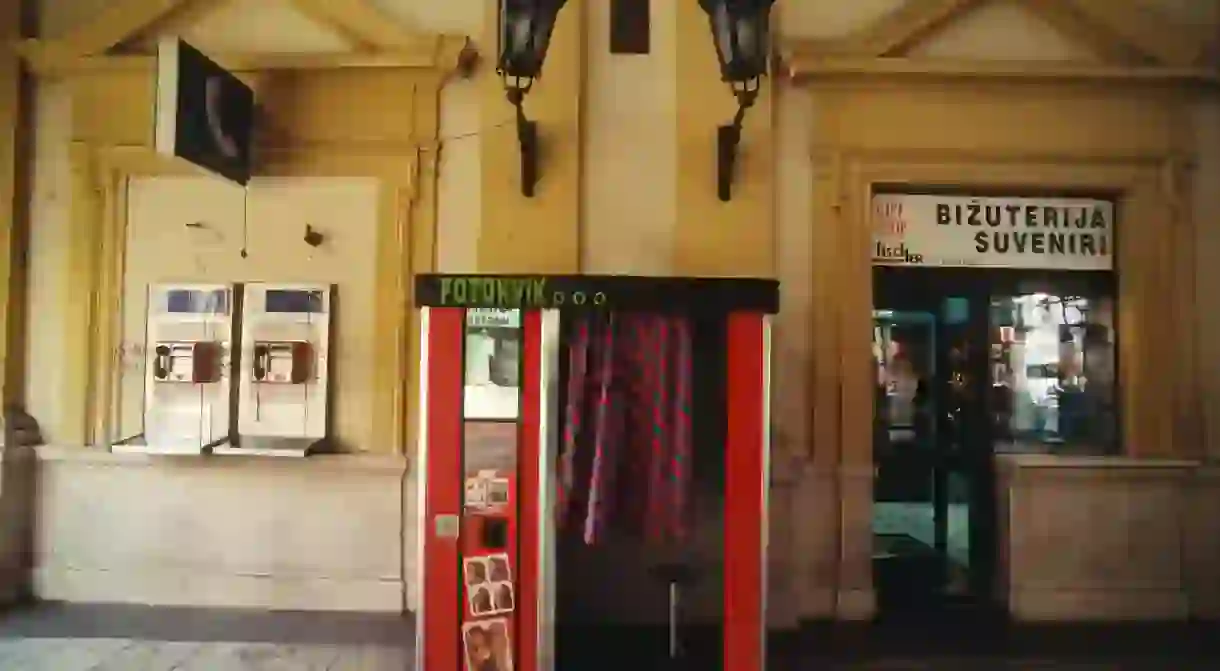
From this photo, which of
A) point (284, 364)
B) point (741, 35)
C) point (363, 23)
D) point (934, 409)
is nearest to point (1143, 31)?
point (934, 409)

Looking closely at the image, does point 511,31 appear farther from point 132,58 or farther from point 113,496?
point 113,496

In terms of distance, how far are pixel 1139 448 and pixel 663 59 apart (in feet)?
14.5

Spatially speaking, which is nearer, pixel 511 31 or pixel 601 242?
pixel 511 31

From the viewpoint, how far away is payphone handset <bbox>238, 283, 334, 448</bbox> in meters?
5.95

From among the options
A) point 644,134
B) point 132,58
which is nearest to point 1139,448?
point 644,134

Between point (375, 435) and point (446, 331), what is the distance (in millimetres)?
1803

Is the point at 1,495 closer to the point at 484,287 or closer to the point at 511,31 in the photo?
the point at 484,287

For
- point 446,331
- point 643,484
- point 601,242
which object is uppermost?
point 601,242

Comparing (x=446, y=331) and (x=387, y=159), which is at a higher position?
(x=387, y=159)

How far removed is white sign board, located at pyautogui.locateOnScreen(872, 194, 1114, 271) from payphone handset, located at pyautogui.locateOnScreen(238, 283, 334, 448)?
4.10 meters

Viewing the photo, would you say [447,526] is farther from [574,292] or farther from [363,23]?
[363,23]

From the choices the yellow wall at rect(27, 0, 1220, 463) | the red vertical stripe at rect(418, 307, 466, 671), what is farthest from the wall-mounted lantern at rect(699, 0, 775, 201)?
the red vertical stripe at rect(418, 307, 466, 671)

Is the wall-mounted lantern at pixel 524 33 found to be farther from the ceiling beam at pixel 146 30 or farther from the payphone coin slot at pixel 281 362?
the payphone coin slot at pixel 281 362

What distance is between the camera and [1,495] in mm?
5926
